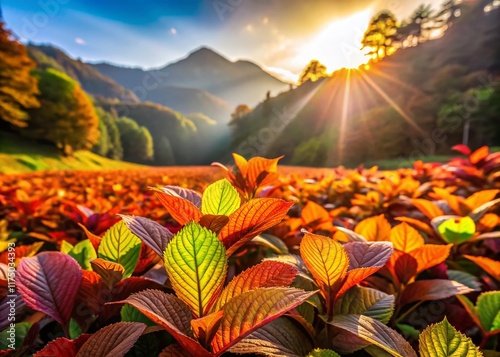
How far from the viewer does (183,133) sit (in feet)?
230

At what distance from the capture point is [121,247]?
63 cm

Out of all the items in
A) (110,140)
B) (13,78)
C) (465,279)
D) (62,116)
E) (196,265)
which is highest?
(13,78)

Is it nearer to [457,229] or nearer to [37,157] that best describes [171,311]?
[457,229]

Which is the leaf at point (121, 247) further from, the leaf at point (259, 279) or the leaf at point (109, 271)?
the leaf at point (259, 279)

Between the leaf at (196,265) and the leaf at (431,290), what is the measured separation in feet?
1.57

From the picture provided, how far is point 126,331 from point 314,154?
29.4 meters

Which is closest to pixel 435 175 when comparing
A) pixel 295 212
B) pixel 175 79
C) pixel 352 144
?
pixel 295 212

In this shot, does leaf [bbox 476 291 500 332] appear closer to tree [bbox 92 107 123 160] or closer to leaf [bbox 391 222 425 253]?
leaf [bbox 391 222 425 253]

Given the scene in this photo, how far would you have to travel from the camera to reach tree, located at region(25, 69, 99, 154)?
93.7 feet

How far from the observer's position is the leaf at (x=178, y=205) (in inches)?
21.8

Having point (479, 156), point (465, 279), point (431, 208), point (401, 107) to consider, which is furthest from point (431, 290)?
point (401, 107)

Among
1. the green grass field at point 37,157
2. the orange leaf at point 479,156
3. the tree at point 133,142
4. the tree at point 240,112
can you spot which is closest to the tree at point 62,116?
the green grass field at point 37,157

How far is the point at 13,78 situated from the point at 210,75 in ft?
269

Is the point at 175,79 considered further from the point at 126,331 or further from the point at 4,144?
the point at 126,331
